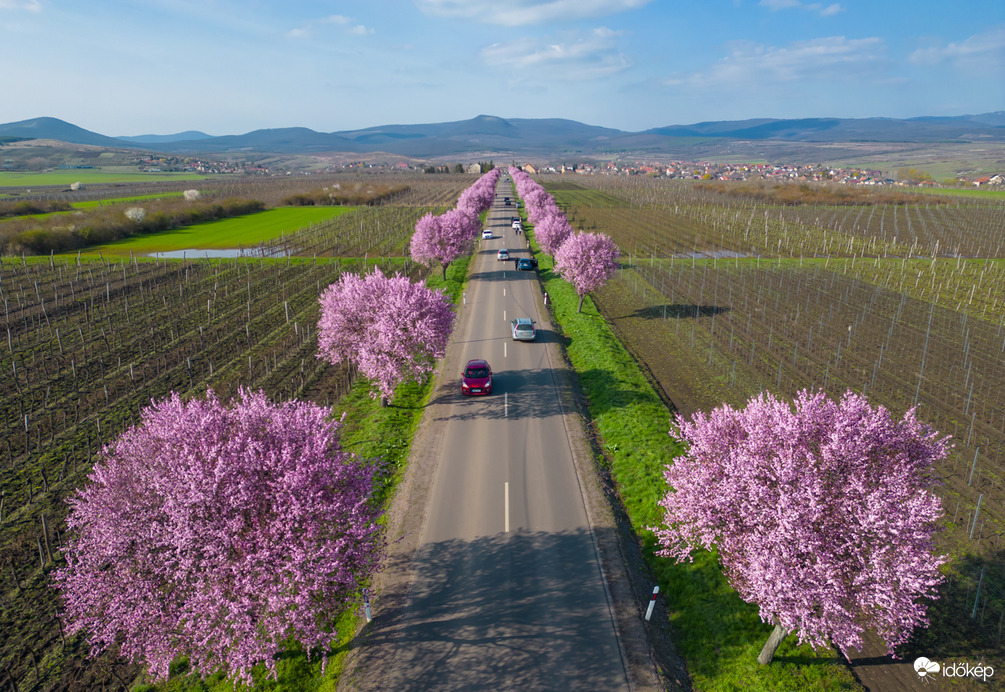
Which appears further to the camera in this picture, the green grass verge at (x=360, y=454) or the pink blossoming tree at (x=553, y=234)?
the pink blossoming tree at (x=553, y=234)

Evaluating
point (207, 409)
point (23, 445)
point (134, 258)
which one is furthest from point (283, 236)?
point (207, 409)

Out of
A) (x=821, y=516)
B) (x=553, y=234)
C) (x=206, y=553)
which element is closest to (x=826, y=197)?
(x=553, y=234)

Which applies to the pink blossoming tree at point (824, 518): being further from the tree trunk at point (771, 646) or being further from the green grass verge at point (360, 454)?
the green grass verge at point (360, 454)

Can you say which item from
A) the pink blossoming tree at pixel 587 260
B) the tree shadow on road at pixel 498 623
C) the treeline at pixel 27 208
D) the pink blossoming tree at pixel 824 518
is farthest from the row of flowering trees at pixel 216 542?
the treeline at pixel 27 208

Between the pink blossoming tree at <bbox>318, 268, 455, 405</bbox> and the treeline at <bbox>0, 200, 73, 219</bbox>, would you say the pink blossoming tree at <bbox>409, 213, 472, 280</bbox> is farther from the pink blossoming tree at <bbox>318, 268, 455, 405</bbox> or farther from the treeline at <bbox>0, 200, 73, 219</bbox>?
the treeline at <bbox>0, 200, 73, 219</bbox>

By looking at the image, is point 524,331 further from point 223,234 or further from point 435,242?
point 223,234

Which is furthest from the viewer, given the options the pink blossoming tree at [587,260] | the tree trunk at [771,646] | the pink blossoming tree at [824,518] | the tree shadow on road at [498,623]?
the pink blossoming tree at [587,260]
